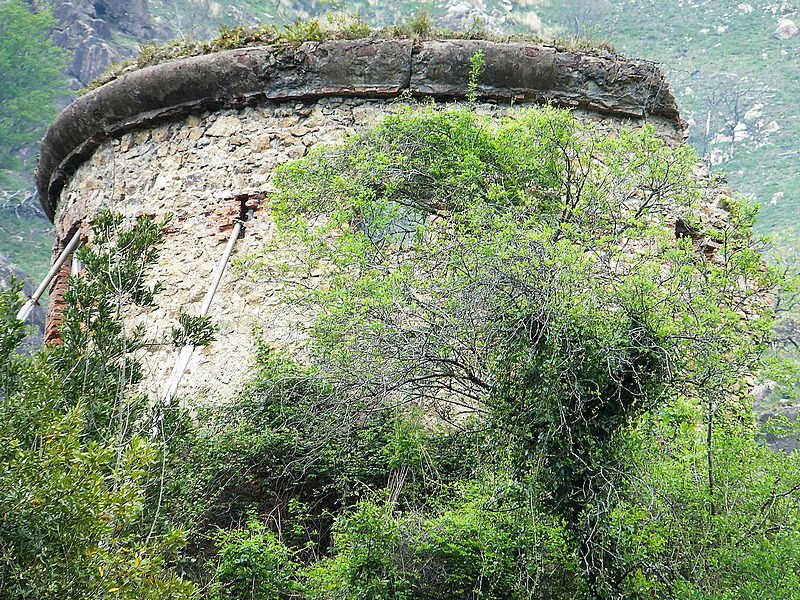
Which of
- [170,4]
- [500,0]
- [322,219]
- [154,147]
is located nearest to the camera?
[322,219]

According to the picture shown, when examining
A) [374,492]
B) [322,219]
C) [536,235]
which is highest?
[536,235]

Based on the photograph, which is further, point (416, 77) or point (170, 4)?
point (170, 4)

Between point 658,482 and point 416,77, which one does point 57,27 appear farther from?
point 658,482

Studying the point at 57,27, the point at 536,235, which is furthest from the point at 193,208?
the point at 57,27

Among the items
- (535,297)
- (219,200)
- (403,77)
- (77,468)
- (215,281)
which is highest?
(403,77)

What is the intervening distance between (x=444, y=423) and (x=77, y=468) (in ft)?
12.3

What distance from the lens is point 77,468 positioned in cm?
327

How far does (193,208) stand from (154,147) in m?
1.00

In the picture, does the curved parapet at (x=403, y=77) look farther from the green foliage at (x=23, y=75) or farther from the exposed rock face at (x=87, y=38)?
the exposed rock face at (x=87, y=38)

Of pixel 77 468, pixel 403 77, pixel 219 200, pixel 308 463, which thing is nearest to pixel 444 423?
pixel 308 463

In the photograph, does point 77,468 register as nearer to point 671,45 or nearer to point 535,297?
point 535,297

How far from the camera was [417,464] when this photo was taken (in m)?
5.90

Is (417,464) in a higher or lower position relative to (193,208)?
lower

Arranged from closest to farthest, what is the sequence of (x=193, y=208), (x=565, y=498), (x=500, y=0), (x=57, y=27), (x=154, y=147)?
1. (x=565, y=498)
2. (x=193, y=208)
3. (x=154, y=147)
4. (x=57, y=27)
5. (x=500, y=0)
